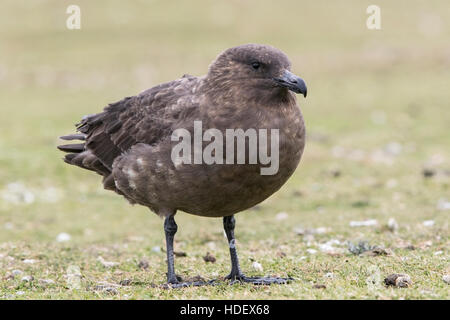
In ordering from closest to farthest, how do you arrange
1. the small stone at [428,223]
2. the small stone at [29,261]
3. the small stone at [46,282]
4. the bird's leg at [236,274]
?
the bird's leg at [236,274]
the small stone at [46,282]
the small stone at [29,261]
the small stone at [428,223]

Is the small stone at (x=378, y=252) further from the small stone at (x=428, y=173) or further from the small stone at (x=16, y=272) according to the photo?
the small stone at (x=428, y=173)

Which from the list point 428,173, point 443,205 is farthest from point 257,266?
point 428,173

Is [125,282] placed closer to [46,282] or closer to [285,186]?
[46,282]

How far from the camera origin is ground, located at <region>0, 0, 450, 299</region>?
7.01 metres

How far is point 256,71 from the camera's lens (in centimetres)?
Answer: 618

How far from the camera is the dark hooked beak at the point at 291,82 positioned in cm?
591

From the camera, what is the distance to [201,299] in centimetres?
558

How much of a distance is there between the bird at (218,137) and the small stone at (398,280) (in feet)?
2.94

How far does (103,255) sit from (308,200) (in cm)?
435

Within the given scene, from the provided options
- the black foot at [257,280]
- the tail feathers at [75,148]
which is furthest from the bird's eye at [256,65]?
the tail feathers at [75,148]

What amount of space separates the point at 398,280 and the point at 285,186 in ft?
23.5

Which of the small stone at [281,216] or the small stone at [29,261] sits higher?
the small stone at [281,216]
